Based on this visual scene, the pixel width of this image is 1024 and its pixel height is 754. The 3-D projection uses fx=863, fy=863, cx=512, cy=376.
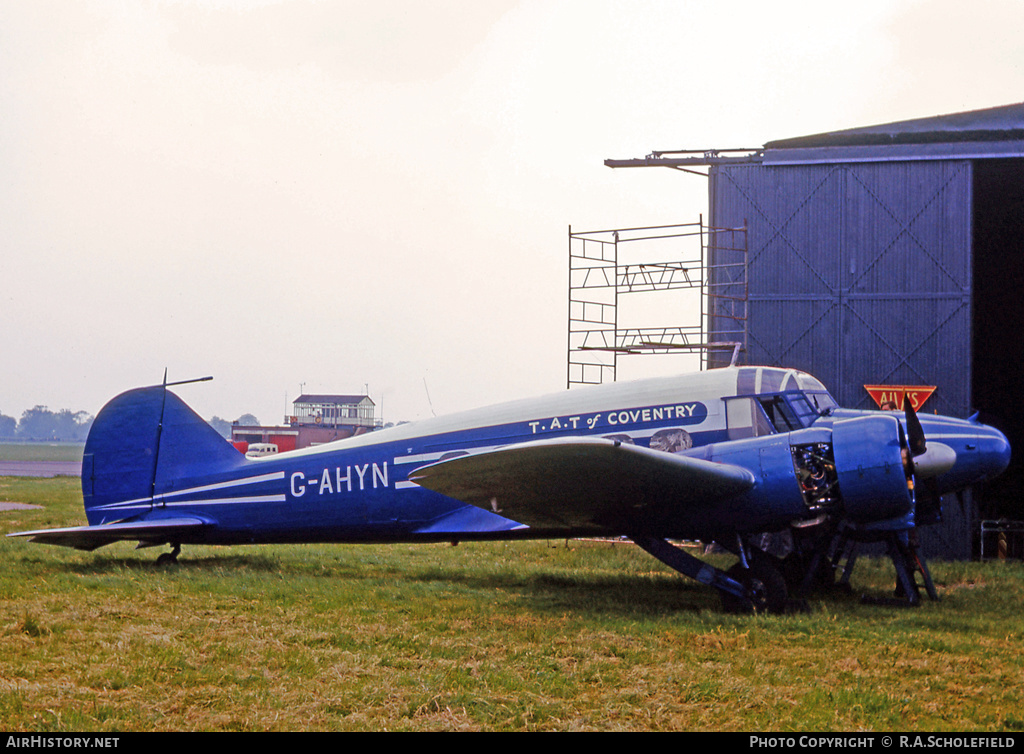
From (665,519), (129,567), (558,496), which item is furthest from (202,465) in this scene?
(665,519)

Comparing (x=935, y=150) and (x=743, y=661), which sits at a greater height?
(x=935, y=150)

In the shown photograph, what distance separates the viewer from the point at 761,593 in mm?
8516

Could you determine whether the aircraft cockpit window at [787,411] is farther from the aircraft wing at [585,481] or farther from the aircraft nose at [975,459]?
the aircraft nose at [975,459]

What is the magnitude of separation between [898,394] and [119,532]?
12.3 meters

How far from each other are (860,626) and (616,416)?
3.35 meters

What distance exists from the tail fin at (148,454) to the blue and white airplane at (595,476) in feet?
0.06

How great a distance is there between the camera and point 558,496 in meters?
8.45

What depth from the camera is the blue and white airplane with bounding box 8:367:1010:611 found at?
811 cm

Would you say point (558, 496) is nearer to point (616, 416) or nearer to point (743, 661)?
point (616, 416)

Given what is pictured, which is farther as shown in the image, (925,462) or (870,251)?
(870,251)

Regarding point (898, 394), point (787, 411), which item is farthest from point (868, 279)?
point (787, 411)

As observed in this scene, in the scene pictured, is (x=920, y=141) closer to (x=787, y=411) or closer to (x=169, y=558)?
(x=787, y=411)

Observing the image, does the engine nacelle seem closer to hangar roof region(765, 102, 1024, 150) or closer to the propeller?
the propeller

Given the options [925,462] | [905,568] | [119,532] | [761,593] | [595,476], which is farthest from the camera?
[119,532]
